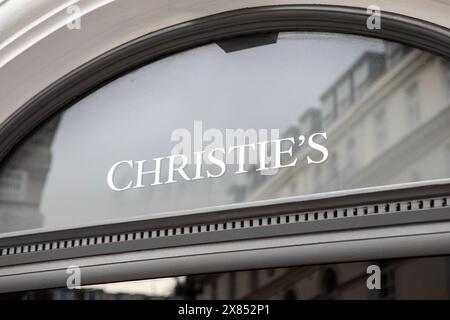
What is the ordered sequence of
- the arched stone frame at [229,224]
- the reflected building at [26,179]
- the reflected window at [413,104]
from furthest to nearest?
the reflected building at [26,179]
the reflected window at [413,104]
the arched stone frame at [229,224]

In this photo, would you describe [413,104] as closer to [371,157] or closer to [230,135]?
[371,157]

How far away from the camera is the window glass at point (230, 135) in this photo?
14.5 ft

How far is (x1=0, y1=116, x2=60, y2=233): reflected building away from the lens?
5.15 metres

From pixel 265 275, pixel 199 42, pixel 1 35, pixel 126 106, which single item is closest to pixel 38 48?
pixel 1 35

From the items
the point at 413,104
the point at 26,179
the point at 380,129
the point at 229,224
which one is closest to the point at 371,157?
the point at 380,129

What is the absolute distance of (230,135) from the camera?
4781mm

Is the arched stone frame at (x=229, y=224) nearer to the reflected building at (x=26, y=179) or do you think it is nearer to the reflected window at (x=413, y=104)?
the reflected building at (x=26, y=179)

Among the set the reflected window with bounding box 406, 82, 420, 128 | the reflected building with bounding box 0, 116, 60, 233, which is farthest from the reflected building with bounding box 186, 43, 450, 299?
the reflected building with bounding box 0, 116, 60, 233

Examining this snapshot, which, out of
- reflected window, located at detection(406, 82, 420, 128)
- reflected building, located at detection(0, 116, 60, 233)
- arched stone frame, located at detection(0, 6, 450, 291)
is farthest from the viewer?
reflected building, located at detection(0, 116, 60, 233)

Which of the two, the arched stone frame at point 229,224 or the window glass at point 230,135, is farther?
the window glass at point 230,135

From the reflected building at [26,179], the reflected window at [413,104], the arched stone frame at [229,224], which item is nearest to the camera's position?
the arched stone frame at [229,224]

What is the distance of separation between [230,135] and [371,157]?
819mm

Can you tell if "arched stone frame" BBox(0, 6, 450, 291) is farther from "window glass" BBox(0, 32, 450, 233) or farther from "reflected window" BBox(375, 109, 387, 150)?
"reflected window" BBox(375, 109, 387, 150)

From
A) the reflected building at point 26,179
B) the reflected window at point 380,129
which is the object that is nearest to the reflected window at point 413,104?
the reflected window at point 380,129
